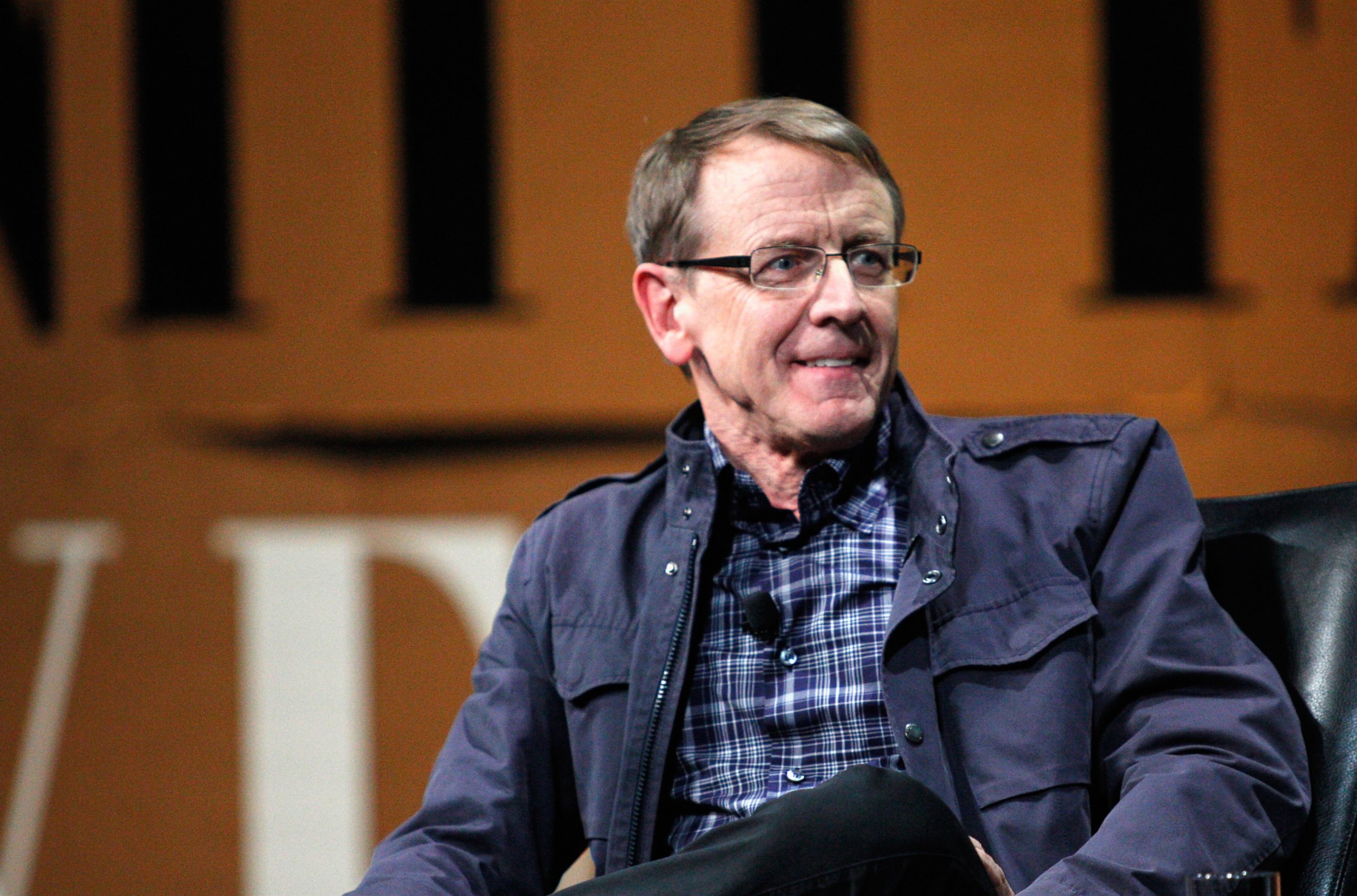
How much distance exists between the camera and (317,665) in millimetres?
2812

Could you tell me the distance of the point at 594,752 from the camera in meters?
1.54

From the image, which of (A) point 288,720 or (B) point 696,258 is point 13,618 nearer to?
(A) point 288,720

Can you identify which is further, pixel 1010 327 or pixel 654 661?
pixel 1010 327

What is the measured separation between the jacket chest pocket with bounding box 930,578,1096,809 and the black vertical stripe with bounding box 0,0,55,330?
2247mm

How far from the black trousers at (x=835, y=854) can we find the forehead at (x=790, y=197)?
676mm

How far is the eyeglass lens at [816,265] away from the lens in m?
1.57

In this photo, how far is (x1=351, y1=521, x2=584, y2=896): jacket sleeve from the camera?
1.42 m

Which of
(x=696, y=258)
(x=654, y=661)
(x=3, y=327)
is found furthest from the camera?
(x=3, y=327)

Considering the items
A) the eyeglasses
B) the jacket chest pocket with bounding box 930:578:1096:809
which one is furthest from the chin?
the jacket chest pocket with bounding box 930:578:1096:809

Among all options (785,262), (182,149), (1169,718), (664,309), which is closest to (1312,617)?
(1169,718)

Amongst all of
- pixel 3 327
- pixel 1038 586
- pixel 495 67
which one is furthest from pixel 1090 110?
pixel 3 327

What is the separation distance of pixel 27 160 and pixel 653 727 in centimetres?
216

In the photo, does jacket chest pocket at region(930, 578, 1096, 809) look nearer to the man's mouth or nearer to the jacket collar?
the jacket collar

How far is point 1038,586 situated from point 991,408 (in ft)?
4.45
